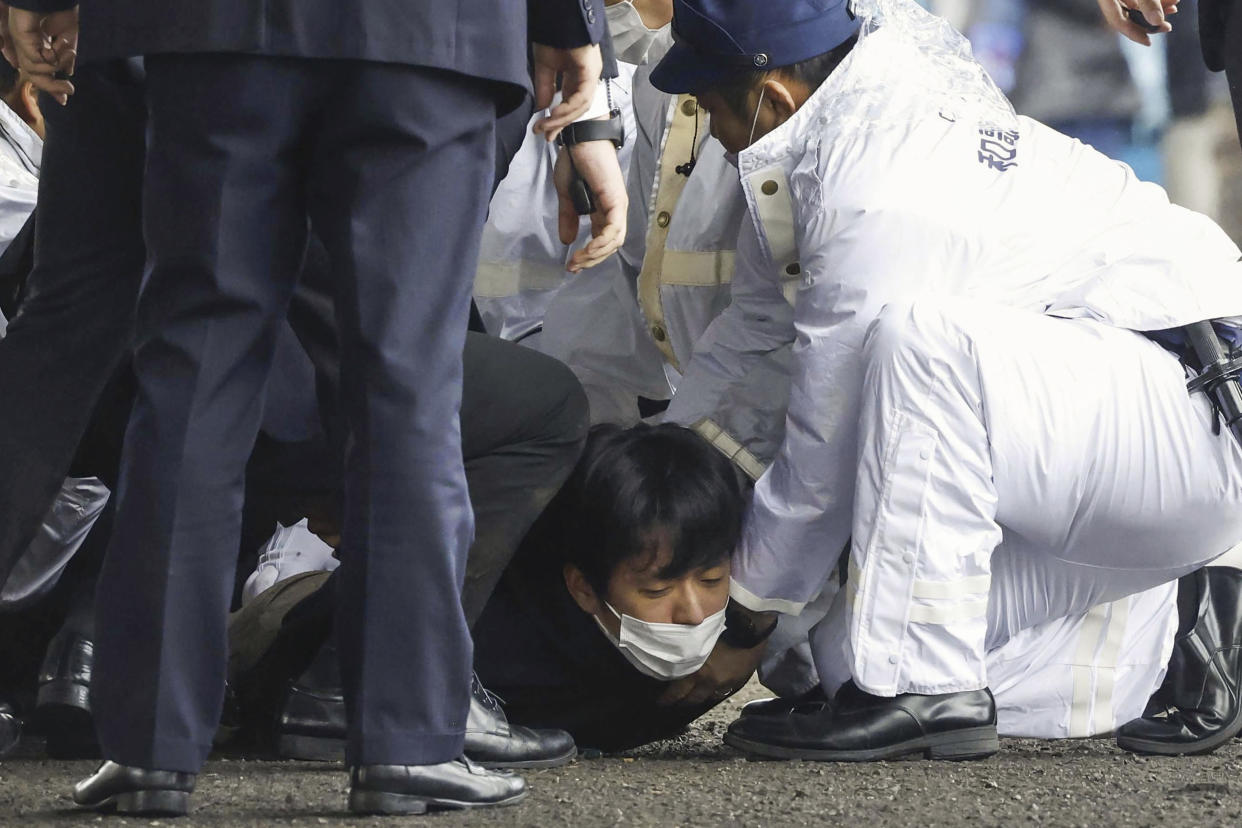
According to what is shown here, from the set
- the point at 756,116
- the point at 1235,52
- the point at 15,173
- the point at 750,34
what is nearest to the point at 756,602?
the point at 756,116

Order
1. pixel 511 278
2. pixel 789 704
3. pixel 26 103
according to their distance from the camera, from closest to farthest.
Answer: pixel 789 704, pixel 26 103, pixel 511 278

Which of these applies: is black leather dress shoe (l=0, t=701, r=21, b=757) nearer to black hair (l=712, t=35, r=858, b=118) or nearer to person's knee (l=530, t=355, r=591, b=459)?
person's knee (l=530, t=355, r=591, b=459)

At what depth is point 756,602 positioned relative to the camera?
2.64 m

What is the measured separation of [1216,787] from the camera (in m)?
2.11

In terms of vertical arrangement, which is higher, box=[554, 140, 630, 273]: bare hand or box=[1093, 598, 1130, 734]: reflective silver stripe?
box=[554, 140, 630, 273]: bare hand

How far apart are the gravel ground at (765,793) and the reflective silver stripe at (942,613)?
0.20m

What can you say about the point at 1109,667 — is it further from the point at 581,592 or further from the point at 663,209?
the point at 663,209

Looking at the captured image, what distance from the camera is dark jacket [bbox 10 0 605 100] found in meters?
1.64

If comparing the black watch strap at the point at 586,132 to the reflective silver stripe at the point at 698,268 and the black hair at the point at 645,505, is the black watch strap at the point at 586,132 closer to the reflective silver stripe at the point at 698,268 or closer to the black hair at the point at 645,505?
the black hair at the point at 645,505

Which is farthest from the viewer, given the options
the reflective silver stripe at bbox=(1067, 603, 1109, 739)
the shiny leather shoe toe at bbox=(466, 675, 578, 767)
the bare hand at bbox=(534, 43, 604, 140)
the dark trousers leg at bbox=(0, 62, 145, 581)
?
the reflective silver stripe at bbox=(1067, 603, 1109, 739)

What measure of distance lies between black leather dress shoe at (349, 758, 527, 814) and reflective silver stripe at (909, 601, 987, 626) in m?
0.85

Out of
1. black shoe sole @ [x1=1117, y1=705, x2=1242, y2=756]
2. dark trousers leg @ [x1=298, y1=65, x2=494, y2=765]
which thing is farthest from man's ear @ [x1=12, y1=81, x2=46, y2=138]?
black shoe sole @ [x1=1117, y1=705, x2=1242, y2=756]

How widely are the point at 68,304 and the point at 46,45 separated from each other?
0.31 m

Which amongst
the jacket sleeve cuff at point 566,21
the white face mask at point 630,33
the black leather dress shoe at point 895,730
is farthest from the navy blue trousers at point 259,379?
the white face mask at point 630,33
